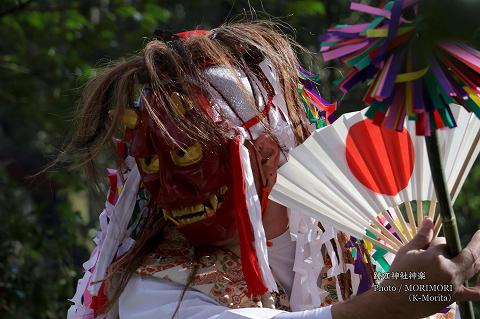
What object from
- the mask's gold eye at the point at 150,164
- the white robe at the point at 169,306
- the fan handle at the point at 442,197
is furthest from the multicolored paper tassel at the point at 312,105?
the fan handle at the point at 442,197

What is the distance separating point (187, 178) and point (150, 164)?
4.3 inches

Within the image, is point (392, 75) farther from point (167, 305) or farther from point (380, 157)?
point (167, 305)

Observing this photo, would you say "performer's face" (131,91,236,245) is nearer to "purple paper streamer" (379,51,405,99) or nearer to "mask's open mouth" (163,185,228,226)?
"mask's open mouth" (163,185,228,226)

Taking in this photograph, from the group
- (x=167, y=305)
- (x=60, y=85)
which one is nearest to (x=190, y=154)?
(x=167, y=305)

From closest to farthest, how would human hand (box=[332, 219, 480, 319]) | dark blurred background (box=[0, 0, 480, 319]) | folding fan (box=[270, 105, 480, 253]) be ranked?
human hand (box=[332, 219, 480, 319]), folding fan (box=[270, 105, 480, 253]), dark blurred background (box=[0, 0, 480, 319])

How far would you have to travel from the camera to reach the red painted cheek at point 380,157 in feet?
6.16

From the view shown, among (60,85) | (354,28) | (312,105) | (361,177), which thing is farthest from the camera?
(60,85)

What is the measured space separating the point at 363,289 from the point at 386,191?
350mm

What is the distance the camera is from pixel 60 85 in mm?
4707

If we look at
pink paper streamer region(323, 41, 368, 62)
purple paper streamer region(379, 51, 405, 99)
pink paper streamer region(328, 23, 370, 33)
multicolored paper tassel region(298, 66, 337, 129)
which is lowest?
multicolored paper tassel region(298, 66, 337, 129)

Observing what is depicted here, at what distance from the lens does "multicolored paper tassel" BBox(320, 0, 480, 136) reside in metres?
1.38

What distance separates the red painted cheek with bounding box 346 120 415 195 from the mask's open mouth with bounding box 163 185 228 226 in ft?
1.07

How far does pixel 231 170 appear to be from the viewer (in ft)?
6.61

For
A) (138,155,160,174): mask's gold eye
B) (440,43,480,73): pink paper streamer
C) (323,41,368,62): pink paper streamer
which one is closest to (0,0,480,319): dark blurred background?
(138,155,160,174): mask's gold eye
